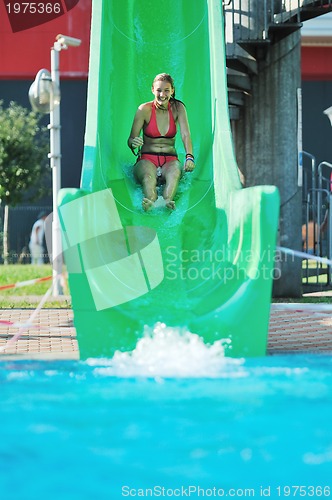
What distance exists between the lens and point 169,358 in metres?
5.32

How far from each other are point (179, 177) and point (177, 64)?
1.99 meters

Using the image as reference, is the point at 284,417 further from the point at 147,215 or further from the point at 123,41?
the point at 123,41

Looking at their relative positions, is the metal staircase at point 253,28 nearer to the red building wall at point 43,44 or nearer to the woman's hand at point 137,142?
the woman's hand at point 137,142

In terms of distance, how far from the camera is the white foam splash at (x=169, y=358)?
509 centimetres

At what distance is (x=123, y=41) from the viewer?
9.03m

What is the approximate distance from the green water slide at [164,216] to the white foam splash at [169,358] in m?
0.05

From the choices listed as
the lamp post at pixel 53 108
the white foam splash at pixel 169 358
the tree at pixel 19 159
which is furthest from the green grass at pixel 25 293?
the tree at pixel 19 159

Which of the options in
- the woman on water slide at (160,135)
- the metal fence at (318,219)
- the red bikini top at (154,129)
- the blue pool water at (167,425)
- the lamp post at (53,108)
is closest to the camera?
the blue pool water at (167,425)

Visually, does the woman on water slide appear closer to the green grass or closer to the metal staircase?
the metal staircase

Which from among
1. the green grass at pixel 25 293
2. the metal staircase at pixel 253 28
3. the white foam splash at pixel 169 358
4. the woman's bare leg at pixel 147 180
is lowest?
the white foam splash at pixel 169 358

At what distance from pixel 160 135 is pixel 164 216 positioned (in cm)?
101

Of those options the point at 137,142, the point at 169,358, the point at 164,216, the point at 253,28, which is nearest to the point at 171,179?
the point at 164,216

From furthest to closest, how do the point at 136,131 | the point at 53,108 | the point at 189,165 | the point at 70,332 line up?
the point at 53,108
the point at 136,131
the point at 189,165
the point at 70,332

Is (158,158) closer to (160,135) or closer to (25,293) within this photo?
(160,135)
